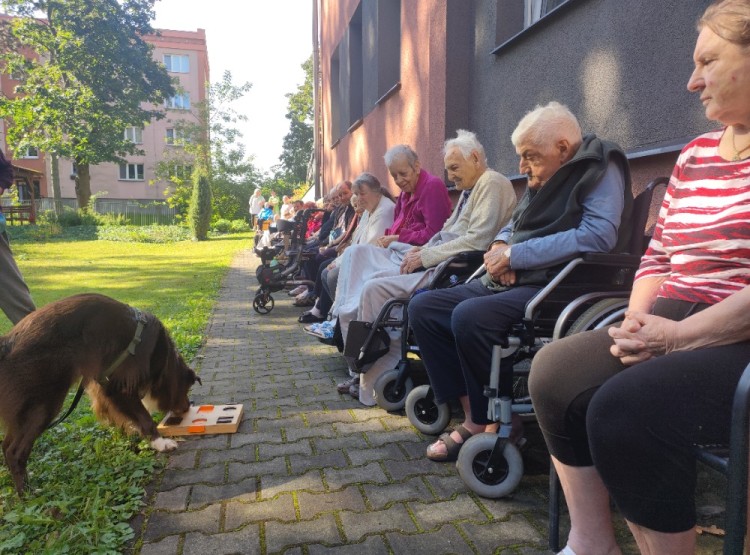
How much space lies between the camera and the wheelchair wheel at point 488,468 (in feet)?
7.50

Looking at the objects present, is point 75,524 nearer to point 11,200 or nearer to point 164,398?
point 164,398

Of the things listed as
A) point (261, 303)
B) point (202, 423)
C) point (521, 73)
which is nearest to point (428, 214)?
point (521, 73)

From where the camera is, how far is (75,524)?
2146mm

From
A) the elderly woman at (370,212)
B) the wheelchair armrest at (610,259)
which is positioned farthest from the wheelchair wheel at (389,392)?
A: the elderly woman at (370,212)

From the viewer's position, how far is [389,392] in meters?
3.39

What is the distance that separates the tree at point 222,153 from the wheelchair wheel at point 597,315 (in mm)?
32358

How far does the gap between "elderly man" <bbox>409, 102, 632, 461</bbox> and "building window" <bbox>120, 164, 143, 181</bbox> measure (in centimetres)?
4588

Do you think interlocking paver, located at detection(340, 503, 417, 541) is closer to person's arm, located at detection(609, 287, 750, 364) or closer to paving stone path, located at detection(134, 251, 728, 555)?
paving stone path, located at detection(134, 251, 728, 555)

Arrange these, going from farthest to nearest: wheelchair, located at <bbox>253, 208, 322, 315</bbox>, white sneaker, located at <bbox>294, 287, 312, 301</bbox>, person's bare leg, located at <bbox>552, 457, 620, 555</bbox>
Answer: white sneaker, located at <bbox>294, 287, 312, 301</bbox> < wheelchair, located at <bbox>253, 208, 322, 315</bbox> < person's bare leg, located at <bbox>552, 457, 620, 555</bbox>

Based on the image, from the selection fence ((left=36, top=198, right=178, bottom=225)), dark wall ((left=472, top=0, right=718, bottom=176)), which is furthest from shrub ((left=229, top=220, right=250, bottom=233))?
dark wall ((left=472, top=0, right=718, bottom=176))

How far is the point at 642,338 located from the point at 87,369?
2.33 metres

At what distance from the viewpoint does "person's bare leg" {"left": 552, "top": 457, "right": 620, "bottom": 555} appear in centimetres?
167

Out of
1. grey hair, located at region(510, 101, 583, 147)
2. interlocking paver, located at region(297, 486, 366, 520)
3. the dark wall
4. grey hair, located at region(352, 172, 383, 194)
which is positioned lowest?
interlocking paver, located at region(297, 486, 366, 520)

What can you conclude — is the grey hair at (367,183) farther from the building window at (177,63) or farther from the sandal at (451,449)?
the building window at (177,63)
